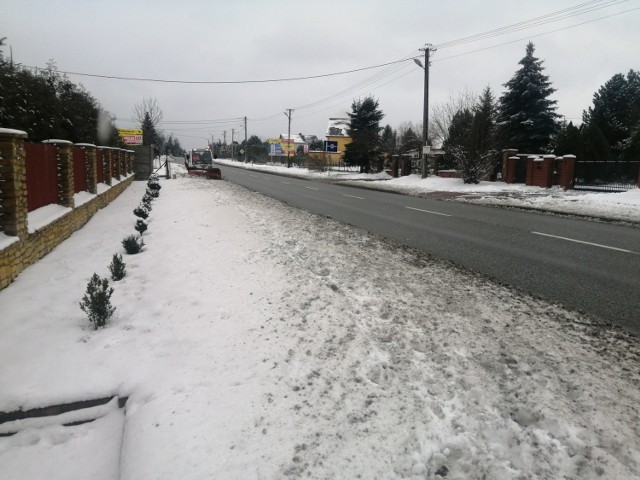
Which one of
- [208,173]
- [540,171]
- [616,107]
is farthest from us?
[616,107]

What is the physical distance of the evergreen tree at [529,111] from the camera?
28.5 m

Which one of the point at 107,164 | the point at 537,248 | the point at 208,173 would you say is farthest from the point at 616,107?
the point at 107,164

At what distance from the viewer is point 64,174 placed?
8.59 metres

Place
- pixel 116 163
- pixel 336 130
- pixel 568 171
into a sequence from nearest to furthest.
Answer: pixel 116 163 < pixel 568 171 < pixel 336 130

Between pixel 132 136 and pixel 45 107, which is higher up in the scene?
pixel 132 136

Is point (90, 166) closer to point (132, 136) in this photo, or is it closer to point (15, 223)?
point (15, 223)

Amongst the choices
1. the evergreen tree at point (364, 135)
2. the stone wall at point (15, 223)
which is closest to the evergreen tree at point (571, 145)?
the evergreen tree at point (364, 135)

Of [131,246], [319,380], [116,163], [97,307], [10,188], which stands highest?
[116,163]

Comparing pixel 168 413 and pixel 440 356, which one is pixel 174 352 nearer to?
pixel 168 413

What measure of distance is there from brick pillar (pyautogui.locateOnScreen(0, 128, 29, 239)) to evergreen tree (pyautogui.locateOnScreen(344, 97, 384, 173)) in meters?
35.3

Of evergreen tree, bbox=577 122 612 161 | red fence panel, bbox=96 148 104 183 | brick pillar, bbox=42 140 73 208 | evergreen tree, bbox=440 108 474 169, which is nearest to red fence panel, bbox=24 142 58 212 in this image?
brick pillar, bbox=42 140 73 208

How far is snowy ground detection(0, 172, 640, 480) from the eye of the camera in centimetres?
243

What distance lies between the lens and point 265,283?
5262 millimetres

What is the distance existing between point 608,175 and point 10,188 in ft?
74.0
